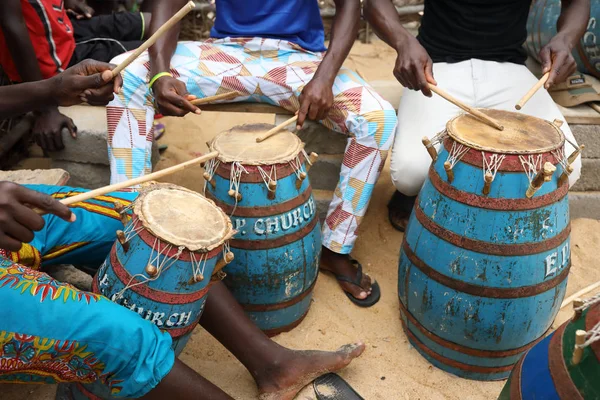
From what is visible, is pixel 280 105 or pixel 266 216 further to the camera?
pixel 280 105

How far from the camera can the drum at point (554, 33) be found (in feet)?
9.09

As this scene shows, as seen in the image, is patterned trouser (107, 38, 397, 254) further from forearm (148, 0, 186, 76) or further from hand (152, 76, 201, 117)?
hand (152, 76, 201, 117)

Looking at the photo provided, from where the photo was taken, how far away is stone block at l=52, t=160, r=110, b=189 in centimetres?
300

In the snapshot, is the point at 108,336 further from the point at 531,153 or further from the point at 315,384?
the point at 531,153

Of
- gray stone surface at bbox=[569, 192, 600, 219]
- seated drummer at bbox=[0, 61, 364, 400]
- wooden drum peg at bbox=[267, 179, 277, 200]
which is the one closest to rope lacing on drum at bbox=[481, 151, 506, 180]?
wooden drum peg at bbox=[267, 179, 277, 200]

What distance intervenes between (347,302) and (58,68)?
6.59ft

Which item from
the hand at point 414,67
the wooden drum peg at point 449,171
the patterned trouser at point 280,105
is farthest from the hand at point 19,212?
the hand at point 414,67

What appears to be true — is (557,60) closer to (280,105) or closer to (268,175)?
(280,105)

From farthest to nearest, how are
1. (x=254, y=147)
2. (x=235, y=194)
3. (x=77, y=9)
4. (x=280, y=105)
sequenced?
(x=77, y=9)
(x=280, y=105)
(x=254, y=147)
(x=235, y=194)

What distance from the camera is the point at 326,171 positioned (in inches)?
111

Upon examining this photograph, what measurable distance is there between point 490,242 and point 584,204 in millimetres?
1505

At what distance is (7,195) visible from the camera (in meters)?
1.35

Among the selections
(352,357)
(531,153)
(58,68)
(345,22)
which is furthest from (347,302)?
(58,68)

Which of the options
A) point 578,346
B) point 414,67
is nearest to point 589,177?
point 414,67
